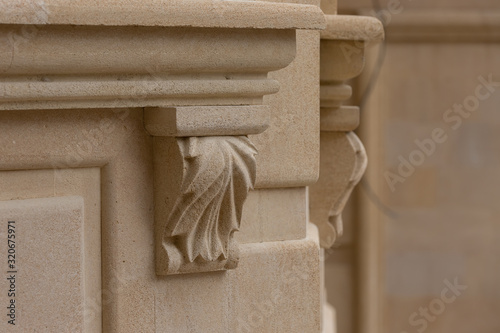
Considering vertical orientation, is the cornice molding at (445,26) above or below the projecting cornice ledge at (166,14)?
above

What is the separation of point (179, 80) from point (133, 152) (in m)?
0.15

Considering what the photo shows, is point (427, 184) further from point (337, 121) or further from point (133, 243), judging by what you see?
point (133, 243)

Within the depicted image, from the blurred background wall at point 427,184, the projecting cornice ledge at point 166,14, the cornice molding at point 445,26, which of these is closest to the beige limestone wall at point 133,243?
the projecting cornice ledge at point 166,14

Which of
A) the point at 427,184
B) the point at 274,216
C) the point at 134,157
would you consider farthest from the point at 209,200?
the point at 427,184

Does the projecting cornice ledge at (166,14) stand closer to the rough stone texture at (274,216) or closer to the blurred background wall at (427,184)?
the rough stone texture at (274,216)

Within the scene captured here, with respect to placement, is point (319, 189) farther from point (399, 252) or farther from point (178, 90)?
point (399, 252)

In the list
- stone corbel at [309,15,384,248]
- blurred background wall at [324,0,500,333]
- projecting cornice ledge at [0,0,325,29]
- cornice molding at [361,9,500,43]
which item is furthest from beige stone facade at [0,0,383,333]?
cornice molding at [361,9,500,43]

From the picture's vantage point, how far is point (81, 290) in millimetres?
1454

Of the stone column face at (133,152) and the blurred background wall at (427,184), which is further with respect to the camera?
the blurred background wall at (427,184)

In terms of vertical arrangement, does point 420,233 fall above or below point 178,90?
below

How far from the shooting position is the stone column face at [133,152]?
1311 millimetres

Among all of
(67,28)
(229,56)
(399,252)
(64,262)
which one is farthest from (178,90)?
(399,252)

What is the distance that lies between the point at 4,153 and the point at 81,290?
26 cm

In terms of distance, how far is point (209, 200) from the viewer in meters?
1.44
